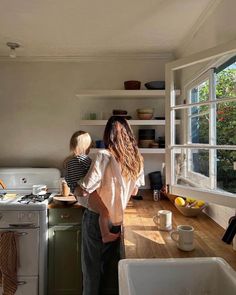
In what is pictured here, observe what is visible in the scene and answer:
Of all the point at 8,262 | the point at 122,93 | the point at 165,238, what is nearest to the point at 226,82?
the point at 165,238

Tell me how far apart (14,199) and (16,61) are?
1557mm

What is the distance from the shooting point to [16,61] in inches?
120

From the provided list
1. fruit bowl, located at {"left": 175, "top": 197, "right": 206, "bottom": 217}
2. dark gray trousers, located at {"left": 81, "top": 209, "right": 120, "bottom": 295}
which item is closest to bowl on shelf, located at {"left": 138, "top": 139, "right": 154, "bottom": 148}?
fruit bowl, located at {"left": 175, "top": 197, "right": 206, "bottom": 217}

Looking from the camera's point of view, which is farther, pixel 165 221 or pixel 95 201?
pixel 95 201

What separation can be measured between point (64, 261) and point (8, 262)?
1.50 feet

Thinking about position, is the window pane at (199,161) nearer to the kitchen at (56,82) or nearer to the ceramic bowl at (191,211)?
the ceramic bowl at (191,211)

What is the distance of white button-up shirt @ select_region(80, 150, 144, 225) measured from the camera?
171 cm

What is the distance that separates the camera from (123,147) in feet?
5.93

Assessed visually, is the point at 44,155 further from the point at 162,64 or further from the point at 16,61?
the point at 162,64

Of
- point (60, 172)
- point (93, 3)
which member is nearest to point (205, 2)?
point (93, 3)

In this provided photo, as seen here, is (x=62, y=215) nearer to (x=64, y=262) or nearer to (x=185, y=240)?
(x=64, y=262)

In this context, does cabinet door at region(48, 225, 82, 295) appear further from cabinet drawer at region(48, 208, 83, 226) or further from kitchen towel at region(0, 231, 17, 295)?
kitchen towel at region(0, 231, 17, 295)

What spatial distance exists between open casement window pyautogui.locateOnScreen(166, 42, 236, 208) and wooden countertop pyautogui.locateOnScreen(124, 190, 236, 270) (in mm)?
217

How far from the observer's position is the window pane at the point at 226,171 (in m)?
1.61
